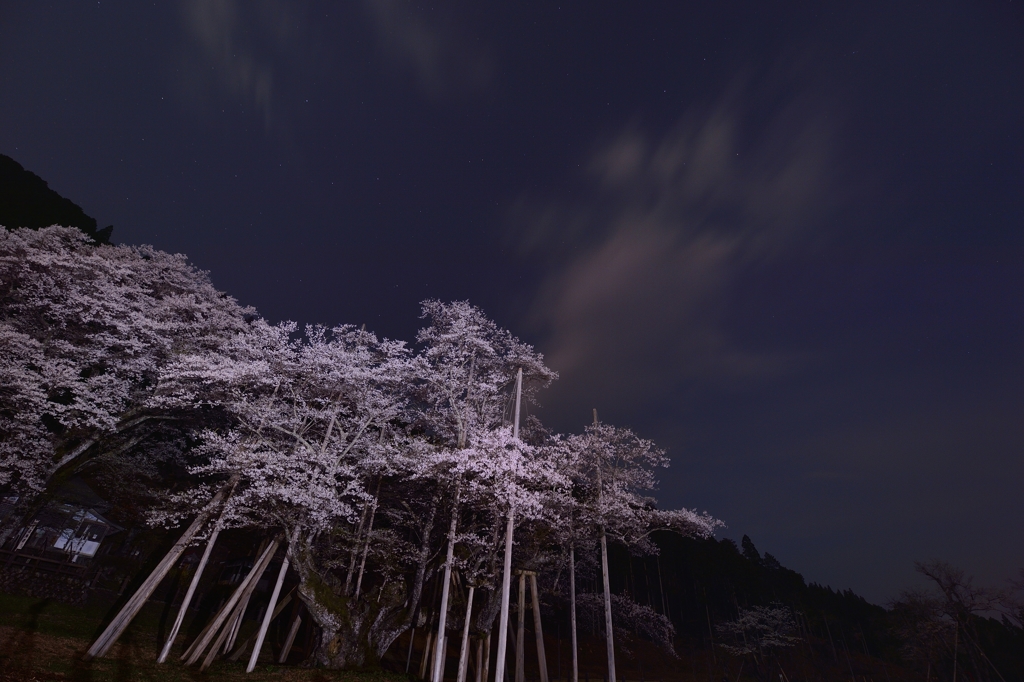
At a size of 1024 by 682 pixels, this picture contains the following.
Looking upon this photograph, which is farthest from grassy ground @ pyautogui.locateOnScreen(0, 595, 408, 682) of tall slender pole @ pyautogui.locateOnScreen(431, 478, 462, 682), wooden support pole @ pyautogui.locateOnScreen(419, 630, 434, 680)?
wooden support pole @ pyautogui.locateOnScreen(419, 630, 434, 680)

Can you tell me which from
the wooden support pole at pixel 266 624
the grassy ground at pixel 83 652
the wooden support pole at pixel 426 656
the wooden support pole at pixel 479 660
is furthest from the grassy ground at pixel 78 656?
the wooden support pole at pixel 426 656

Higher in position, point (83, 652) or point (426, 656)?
point (426, 656)

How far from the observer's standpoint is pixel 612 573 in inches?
2506

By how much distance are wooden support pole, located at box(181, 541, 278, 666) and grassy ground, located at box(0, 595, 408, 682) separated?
1.83 ft

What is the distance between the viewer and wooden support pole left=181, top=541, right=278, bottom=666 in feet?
55.1

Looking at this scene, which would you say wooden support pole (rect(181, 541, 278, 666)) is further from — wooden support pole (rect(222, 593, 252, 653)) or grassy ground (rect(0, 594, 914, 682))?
grassy ground (rect(0, 594, 914, 682))

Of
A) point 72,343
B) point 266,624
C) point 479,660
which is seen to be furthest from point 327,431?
point 72,343

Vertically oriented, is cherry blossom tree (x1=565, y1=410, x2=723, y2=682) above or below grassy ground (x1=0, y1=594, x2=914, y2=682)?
above

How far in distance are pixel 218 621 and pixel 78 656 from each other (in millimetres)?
3937

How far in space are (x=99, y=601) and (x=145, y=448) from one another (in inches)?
309

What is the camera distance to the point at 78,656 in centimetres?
1464

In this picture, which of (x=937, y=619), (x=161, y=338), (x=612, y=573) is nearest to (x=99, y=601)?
(x=161, y=338)

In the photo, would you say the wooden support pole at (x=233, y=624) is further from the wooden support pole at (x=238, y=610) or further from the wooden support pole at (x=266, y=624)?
the wooden support pole at (x=266, y=624)

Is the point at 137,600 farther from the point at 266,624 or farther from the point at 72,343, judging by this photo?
the point at 72,343
